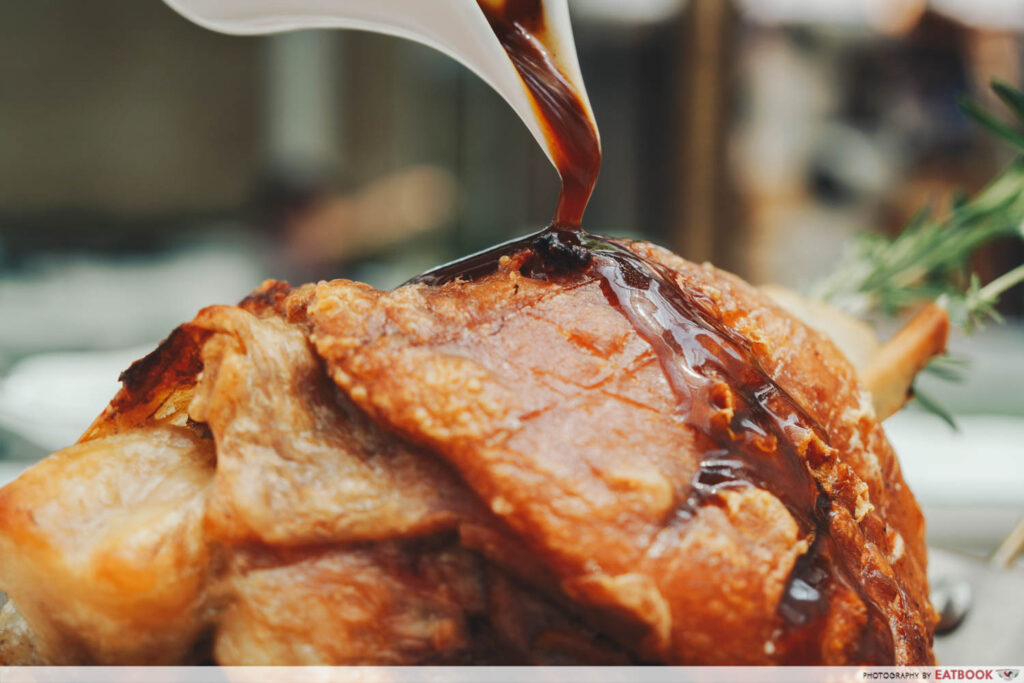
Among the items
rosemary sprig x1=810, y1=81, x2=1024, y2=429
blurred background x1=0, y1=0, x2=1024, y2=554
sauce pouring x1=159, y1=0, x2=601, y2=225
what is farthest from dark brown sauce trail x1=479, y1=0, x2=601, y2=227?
blurred background x1=0, y1=0, x2=1024, y2=554

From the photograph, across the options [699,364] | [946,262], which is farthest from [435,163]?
[699,364]

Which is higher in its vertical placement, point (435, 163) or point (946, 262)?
point (946, 262)

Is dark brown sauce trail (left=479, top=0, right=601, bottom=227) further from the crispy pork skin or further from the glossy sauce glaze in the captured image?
the crispy pork skin

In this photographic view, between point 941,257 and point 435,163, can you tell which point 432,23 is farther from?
point 435,163

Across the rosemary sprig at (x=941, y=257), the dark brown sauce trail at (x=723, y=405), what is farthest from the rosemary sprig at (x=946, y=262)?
the dark brown sauce trail at (x=723, y=405)

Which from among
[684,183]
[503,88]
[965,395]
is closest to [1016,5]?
[684,183]

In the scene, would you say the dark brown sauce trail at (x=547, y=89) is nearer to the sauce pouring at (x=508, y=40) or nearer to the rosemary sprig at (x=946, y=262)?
the sauce pouring at (x=508, y=40)
